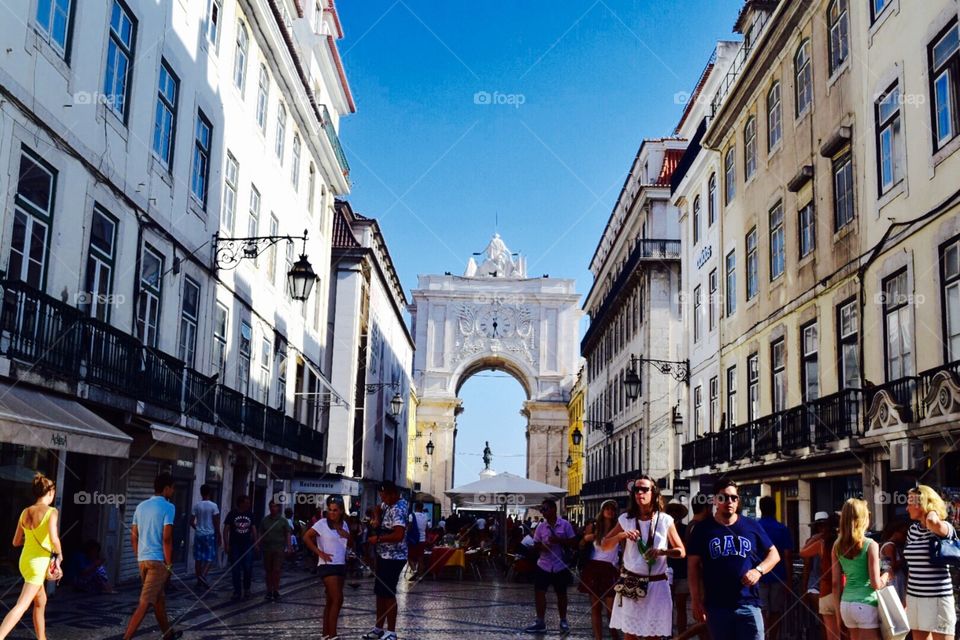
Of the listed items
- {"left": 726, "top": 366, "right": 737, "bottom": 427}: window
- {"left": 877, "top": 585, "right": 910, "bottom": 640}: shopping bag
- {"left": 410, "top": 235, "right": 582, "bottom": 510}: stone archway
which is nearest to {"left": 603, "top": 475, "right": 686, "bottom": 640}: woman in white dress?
{"left": 877, "top": 585, "right": 910, "bottom": 640}: shopping bag

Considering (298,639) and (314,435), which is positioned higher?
(314,435)

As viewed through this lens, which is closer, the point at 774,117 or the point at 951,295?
the point at 951,295

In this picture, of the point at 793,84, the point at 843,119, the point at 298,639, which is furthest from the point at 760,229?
the point at 298,639

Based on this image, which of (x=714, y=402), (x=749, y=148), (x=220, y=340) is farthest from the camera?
(x=714, y=402)

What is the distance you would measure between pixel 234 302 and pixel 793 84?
11516mm

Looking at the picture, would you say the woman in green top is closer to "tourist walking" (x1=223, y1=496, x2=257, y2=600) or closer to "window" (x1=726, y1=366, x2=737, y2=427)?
"tourist walking" (x1=223, y1=496, x2=257, y2=600)

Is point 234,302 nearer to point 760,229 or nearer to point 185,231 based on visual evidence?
point 185,231

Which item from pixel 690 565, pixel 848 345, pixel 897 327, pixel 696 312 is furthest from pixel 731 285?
pixel 690 565

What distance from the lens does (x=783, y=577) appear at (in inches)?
368

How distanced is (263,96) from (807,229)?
38.7ft

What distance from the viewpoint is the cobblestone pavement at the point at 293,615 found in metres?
10.3

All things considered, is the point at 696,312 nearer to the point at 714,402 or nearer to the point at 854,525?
the point at 714,402

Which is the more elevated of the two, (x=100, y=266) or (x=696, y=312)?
(x=696, y=312)

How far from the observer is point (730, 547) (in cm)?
638
